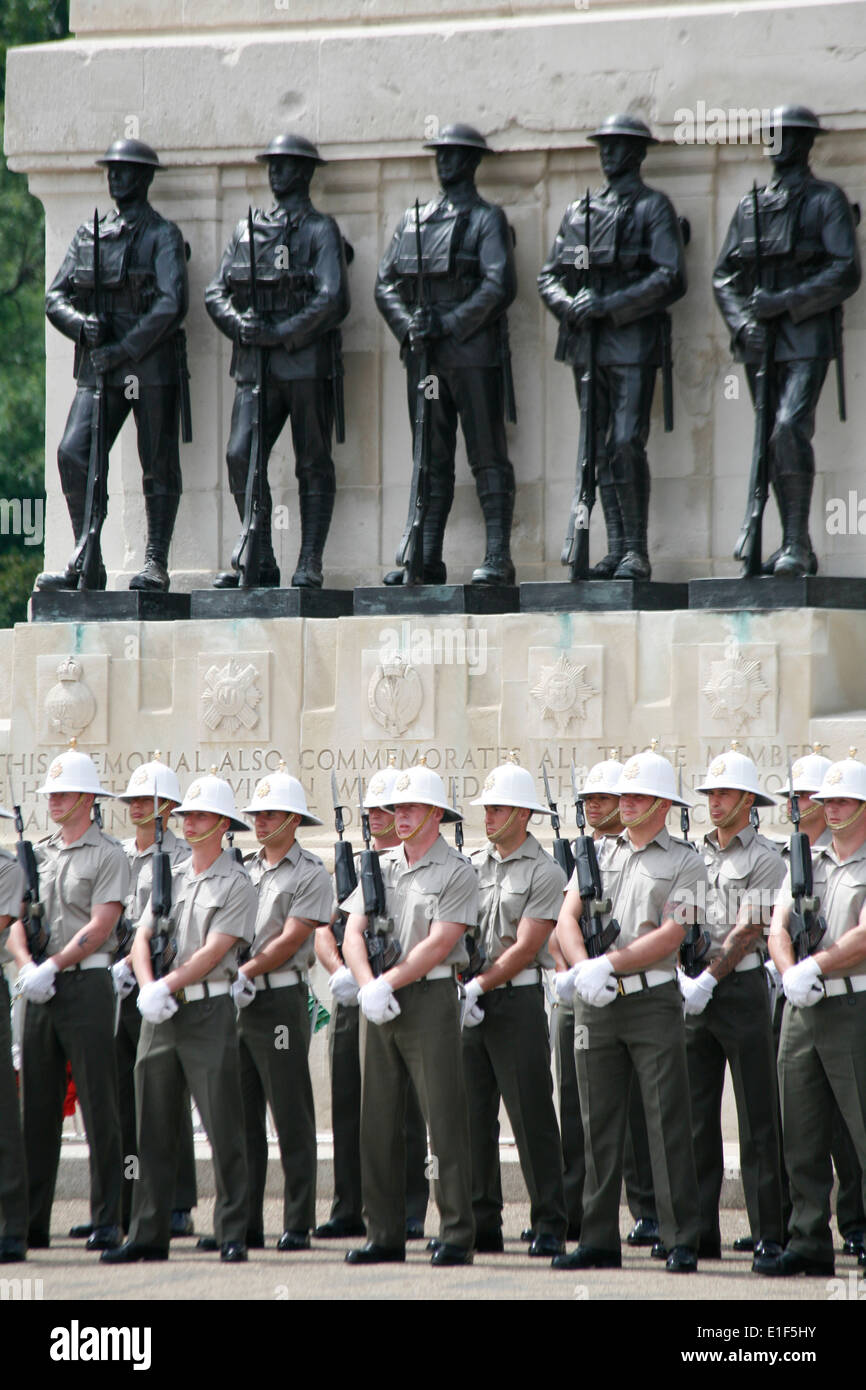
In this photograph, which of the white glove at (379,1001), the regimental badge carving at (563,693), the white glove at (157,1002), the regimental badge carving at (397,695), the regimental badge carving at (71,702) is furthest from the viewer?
the regimental badge carving at (71,702)

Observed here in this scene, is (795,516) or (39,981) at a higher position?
(795,516)

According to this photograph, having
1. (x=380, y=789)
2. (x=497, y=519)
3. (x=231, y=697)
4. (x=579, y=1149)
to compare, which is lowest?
(x=579, y=1149)

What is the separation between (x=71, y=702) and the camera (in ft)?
52.3

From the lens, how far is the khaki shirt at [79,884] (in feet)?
36.3

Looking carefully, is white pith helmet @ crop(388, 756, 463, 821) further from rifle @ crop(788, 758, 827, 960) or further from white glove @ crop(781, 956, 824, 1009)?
white glove @ crop(781, 956, 824, 1009)

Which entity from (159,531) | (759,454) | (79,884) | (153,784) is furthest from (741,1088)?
(159,531)

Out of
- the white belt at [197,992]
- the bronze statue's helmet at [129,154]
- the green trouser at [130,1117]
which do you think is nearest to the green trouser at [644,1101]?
the white belt at [197,992]

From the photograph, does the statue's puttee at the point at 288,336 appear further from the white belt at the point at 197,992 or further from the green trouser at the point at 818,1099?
the green trouser at the point at 818,1099

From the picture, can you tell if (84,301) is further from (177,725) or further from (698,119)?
(698,119)

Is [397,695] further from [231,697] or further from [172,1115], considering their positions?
[172,1115]

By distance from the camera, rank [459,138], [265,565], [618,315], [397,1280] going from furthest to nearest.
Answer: [265,565], [459,138], [618,315], [397,1280]

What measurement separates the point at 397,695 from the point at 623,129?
3739 millimetres

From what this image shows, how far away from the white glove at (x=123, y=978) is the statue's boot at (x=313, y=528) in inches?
192

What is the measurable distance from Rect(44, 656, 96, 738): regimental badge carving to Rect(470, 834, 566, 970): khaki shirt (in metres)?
5.40
